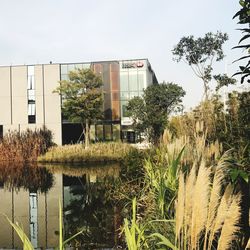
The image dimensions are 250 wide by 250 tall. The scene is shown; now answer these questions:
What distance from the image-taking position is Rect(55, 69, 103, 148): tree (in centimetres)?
2698

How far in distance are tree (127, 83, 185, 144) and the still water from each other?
13.1 metres

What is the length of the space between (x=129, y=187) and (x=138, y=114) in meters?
18.6

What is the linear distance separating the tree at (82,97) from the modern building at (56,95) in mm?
4923

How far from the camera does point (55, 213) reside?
791cm

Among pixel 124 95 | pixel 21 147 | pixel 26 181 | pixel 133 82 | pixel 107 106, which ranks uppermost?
pixel 133 82

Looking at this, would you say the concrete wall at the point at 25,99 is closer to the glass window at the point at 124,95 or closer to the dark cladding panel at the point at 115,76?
the dark cladding panel at the point at 115,76

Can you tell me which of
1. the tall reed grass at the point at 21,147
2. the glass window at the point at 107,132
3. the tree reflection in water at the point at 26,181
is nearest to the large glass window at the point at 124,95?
the glass window at the point at 107,132

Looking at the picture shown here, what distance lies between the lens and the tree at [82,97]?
2698 centimetres

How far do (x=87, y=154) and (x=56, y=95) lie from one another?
476 inches

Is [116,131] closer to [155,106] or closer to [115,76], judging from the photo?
[115,76]

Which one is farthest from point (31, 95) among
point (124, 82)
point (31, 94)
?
point (124, 82)

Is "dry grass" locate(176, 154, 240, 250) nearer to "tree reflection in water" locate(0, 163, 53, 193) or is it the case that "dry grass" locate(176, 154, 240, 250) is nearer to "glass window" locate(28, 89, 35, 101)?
"tree reflection in water" locate(0, 163, 53, 193)

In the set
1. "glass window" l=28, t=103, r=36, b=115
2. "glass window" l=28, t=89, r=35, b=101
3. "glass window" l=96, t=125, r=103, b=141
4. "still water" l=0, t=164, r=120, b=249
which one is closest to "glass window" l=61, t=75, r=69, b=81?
"glass window" l=28, t=89, r=35, b=101

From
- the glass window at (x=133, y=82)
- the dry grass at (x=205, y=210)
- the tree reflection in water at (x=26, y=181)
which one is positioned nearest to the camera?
the dry grass at (x=205, y=210)
